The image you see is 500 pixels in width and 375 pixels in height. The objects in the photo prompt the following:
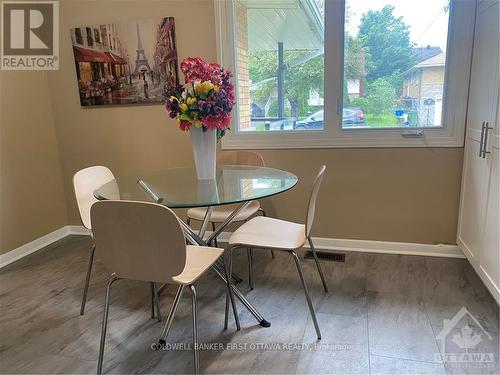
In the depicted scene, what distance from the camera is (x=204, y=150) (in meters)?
2.10

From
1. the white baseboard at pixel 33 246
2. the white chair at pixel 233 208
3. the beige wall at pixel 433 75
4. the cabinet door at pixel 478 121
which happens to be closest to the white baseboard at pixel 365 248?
the white baseboard at pixel 33 246

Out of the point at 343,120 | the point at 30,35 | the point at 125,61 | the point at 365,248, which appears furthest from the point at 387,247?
the point at 30,35

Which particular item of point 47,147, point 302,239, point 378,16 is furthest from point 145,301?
point 378,16

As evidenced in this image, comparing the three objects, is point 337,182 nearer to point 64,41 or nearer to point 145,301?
point 145,301

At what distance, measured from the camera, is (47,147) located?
3277 millimetres

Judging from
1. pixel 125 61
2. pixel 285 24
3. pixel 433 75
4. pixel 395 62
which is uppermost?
pixel 285 24

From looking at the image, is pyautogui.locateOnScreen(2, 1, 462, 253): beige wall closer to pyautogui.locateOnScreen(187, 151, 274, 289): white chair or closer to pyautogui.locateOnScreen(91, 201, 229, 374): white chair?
pyautogui.locateOnScreen(187, 151, 274, 289): white chair

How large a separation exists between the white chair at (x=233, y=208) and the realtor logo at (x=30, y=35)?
6.00 feet

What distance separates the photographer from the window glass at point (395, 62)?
8.08ft

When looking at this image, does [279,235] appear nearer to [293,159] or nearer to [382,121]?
[293,159]

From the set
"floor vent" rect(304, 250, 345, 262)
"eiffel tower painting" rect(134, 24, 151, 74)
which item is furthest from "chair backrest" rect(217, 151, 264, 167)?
"eiffel tower painting" rect(134, 24, 151, 74)

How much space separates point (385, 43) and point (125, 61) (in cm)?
205

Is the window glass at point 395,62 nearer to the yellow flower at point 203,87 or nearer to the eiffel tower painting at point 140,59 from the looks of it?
the yellow flower at point 203,87

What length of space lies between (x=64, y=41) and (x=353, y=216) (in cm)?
288
